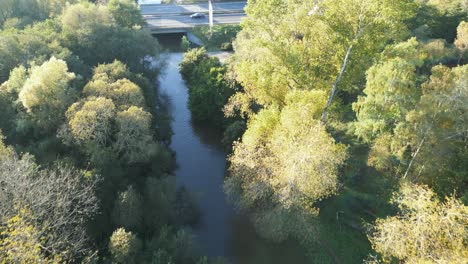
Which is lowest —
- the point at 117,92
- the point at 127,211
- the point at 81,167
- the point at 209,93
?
the point at 127,211

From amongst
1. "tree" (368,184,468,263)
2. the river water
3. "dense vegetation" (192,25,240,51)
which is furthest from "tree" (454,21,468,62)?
"dense vegetation" (192,25,240,51)

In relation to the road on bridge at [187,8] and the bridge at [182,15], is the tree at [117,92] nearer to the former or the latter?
the bridge at [182,15]

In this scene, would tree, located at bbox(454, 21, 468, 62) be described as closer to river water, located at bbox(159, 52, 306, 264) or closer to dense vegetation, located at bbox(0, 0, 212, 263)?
river water, located at bbox(159, 52, 306, 264)

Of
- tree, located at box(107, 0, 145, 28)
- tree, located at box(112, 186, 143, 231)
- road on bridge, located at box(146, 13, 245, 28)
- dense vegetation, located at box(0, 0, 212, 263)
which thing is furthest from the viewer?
road on bridge, located at box(146, 13, 245, 28)

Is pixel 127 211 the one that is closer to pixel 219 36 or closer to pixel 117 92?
pixel 117 92

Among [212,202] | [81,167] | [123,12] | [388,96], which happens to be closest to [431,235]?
[388,96]

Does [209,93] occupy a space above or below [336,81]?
below

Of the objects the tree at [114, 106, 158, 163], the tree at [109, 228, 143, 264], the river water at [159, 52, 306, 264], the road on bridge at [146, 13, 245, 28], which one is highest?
the road on bridge at [146, 13, 245, 28]
